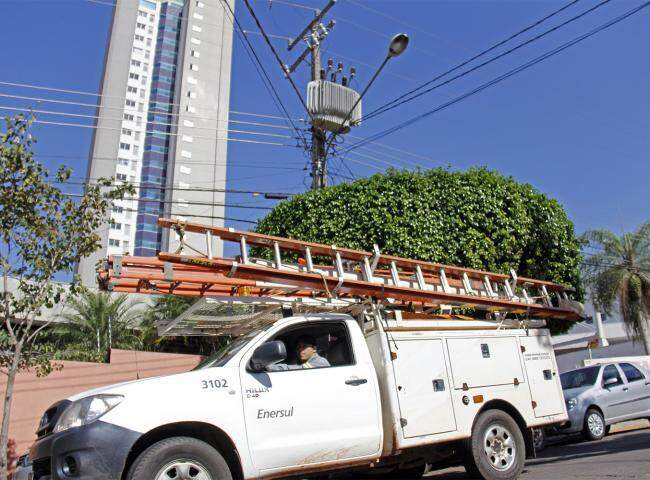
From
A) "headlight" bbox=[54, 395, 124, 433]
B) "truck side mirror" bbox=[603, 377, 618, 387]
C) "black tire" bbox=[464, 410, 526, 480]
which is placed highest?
"truck side mirror" bbox=[603, 377, 618, 387]

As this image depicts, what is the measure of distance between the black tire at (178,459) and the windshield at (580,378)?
9.99 metres

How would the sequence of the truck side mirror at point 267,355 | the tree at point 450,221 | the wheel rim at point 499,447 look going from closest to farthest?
1. the truck side mirror at point 267,355
2. the wheel rim at point 499,447
3. the tree at point 450,221

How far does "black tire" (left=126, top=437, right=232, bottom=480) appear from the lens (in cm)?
466

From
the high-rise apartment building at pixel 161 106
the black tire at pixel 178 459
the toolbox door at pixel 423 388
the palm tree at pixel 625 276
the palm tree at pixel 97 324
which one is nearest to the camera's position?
the black tire at pixel 178 459

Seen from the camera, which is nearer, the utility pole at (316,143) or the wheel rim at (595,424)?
the wheel rim at (595,424)

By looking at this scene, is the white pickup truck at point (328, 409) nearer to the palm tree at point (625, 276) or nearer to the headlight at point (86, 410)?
the headlight at point (86, 410)

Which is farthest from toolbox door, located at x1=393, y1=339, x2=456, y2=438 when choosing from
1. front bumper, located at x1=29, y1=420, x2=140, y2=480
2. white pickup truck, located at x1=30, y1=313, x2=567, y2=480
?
front bumper, located at x1=29, y1=420, x2=140, y2=480

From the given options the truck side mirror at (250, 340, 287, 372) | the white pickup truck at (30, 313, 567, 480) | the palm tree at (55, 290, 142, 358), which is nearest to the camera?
the white pickup truck at (30, 313, 567, 480)

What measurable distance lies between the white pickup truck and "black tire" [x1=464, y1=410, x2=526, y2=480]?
0.05ft

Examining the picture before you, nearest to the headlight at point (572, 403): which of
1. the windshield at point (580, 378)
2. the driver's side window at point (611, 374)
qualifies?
the windshield at point (580, 378)

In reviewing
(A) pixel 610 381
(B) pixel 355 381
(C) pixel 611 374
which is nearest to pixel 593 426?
(A) pixel 610 381

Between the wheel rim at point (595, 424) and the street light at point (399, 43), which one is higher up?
the street light at point (399, 43)

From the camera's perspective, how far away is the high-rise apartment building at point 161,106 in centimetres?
7281

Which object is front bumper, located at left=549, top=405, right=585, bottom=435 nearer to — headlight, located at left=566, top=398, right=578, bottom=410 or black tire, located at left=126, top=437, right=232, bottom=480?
headlight, located at left=566, top=398, right=578, bottom=410
